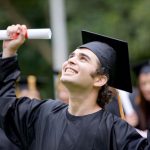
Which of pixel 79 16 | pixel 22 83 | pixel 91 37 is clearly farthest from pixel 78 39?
pixel 91 37

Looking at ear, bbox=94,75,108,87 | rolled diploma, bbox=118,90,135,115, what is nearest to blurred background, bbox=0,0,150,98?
rolled diploma, bbox=118,90,135,115

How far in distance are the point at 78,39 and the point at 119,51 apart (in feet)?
34.8

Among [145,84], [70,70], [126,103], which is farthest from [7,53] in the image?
[126,103]

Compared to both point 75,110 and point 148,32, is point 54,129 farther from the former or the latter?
point 148,32

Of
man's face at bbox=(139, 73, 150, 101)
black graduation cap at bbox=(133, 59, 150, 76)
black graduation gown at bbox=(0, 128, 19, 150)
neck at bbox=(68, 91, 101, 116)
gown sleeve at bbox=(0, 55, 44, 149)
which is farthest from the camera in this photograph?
black graduation cap at bbox=(133, 59, 150, 76)

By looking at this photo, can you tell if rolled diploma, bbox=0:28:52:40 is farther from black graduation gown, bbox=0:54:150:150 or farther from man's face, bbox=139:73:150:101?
man's face, bbox=139:73:150:101

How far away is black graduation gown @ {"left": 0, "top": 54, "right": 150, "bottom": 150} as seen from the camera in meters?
6.51

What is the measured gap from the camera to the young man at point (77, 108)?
654cm

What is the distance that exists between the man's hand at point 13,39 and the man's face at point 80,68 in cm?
40

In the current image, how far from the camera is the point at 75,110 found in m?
6.70

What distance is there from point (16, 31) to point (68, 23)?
11.6 meters

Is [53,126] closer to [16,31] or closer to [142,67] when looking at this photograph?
[16,31]

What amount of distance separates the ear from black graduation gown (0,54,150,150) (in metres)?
0.20

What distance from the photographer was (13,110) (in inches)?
271
